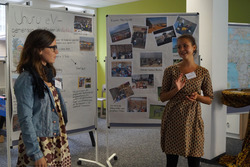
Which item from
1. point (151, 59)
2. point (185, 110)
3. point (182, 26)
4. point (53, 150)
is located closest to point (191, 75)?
point (185, 110)

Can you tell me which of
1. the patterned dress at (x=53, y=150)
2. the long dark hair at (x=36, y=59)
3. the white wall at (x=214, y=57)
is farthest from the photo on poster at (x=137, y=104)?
the long dark hair at (x=36, y=59)

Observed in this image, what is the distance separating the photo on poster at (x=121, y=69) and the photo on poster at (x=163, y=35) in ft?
1.30

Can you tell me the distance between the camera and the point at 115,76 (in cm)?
289

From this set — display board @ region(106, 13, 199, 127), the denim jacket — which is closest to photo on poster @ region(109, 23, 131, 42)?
display board @ region(106, 13, 199, 127)

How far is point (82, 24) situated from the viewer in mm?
2908

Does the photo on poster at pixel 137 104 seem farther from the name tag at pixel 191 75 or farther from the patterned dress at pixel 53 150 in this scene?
the patterned dress at pixel 53 150

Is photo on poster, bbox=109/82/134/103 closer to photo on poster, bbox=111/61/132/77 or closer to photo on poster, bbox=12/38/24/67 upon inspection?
photo on poster, bbox=111/61/132/77

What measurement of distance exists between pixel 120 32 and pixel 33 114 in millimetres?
1663

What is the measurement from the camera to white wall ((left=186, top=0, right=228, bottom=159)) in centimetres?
315

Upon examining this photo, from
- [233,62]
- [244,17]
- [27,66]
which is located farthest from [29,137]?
[244,17]

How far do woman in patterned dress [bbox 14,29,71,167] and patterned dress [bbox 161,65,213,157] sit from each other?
0.84 m

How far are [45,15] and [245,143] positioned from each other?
257 cm

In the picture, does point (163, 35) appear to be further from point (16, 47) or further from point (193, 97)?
point (16, 47)

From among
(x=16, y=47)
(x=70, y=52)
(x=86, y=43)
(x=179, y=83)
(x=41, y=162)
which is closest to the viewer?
(x=41, y=162)
